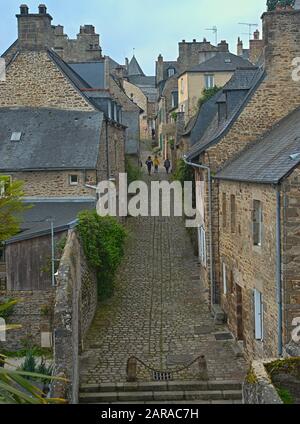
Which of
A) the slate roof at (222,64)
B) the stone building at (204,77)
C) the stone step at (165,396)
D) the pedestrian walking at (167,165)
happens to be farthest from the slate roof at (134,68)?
the stone step at (165,396)

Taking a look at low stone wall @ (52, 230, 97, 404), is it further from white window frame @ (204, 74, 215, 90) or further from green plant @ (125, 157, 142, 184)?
white window frame @ (204, 74, 215, 90)

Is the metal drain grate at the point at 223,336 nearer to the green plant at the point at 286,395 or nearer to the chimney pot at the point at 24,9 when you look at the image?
the green plant at the point at 286,395

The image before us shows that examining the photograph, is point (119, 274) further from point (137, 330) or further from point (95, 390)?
point (95, 390)

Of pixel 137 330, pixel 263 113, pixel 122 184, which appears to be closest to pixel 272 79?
pixel 263 113

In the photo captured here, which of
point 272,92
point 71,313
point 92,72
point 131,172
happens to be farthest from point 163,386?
point 131,172

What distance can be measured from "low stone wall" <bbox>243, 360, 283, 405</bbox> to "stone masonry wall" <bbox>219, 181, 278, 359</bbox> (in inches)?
161

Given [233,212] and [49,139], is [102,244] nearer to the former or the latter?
[233,212]

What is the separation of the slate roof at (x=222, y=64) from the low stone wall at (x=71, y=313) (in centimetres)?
2424

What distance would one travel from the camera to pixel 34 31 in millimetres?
22734

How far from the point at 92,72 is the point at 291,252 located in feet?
68.6

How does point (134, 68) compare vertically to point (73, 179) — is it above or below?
above

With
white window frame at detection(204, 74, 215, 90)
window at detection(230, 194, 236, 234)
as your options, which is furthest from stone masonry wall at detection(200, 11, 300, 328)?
white window frame at detection(204, 74, 215, 90)

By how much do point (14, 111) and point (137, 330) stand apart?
11822 mm
